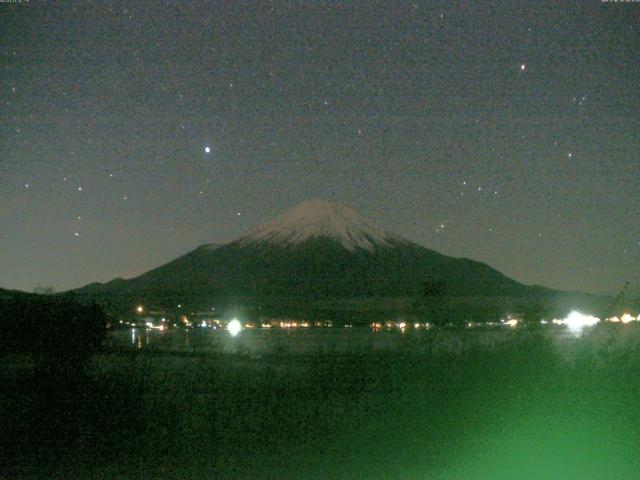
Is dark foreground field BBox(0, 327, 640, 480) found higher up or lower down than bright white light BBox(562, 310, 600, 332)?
lower down

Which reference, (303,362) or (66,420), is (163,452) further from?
(303,362)

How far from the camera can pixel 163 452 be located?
1286 centimetres

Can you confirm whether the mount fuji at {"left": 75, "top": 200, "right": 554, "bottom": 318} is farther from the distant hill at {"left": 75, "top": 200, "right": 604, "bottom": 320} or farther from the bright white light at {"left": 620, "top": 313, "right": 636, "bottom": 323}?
the bright white light at {"left": 620, "top": 313, "right": 636, "bottom": 323}

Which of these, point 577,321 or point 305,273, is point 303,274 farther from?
point 577,321

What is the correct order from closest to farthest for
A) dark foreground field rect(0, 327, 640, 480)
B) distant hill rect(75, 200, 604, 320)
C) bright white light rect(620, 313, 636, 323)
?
1. dark foreground field rect(0, 327, 640, 480)
2. bright white light rect(620, 313, 636, 323)
3. distant hill rect(75, 200, 604, 320)

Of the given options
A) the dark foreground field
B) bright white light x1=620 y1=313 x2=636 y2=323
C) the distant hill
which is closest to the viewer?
the dark foreground field

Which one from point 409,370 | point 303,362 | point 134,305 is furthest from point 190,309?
point 409,370

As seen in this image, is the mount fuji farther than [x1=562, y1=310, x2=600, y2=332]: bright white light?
Yes

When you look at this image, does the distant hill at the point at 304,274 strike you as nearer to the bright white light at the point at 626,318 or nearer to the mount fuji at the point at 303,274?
the mount fuji at the point at 303,274

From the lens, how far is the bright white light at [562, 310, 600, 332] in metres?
21.2

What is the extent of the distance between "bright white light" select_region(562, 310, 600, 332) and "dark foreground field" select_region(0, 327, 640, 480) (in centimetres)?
206

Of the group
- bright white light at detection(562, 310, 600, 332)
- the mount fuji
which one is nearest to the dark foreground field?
bright white light at detection(562, 310, 600, 332)

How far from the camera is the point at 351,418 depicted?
15.6 m

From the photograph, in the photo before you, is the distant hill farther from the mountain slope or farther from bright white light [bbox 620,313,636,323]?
bright white light [bbox 620,313,636,323]
